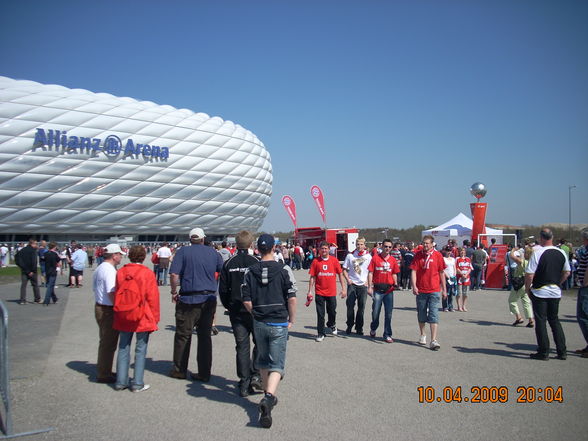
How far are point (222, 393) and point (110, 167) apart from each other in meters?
46.2

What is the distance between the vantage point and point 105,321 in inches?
198

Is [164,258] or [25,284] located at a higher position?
[164,258]

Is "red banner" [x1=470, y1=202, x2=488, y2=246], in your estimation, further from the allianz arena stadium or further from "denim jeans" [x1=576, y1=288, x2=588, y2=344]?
the allianz arena stadium

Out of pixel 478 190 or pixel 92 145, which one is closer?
pixel 478 190

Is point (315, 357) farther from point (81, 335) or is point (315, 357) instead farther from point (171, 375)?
point (81, 335)

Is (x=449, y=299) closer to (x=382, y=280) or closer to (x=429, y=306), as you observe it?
(x=382, y=280)

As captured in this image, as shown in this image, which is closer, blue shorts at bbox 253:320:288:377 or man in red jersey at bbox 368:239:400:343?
blue shorts at bbox 253:320:288:377

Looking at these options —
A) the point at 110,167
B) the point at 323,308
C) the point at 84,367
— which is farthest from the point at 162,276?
the point at 110,167

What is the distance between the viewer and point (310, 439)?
11.2 ft

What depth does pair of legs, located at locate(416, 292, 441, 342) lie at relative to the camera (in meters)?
6.57

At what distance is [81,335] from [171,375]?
327cm

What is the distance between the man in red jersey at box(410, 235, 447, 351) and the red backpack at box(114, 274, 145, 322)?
13.0 feet

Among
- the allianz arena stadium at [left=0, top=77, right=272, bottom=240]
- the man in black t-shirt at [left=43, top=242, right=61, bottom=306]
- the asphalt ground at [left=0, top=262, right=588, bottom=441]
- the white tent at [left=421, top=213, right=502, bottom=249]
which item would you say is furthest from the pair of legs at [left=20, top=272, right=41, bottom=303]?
the allianz arena stadium at [left=0, top=77, right=272, bottom=240]

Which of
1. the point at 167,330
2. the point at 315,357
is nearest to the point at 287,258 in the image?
the point at 167,330
